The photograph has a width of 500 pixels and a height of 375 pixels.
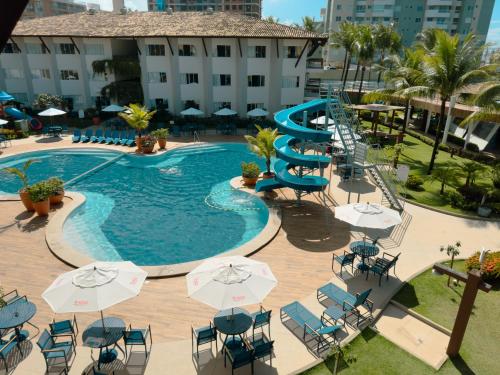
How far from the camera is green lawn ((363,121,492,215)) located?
21.5 m

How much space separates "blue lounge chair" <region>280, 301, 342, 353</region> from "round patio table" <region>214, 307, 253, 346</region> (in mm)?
1517

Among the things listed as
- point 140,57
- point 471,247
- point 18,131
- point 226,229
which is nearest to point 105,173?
point 226,229

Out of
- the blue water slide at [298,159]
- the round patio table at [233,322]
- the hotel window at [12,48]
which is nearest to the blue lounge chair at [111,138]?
the blue water slide at [298,159]

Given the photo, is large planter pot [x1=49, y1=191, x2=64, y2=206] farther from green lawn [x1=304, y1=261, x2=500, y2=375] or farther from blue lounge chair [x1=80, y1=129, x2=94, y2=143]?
green lawn [x1=304, y1=261, x2=500, y2=375]

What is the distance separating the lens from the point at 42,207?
1905cm

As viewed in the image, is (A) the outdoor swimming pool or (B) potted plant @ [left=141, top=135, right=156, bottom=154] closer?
(A) the outdoor swimming pool

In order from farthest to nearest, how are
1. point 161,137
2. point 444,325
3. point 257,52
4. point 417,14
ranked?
point 417,14, point 257,52, point 161,137, point 444,325

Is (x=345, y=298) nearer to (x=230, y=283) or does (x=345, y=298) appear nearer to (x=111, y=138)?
(x=230, y=283)

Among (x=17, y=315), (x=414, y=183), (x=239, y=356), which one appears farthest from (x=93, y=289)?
(x=414, y=183)

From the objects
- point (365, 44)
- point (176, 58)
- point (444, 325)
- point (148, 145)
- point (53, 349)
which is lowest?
point (444, 325)

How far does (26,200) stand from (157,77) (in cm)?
2609

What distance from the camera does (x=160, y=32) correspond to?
3931 centimetres

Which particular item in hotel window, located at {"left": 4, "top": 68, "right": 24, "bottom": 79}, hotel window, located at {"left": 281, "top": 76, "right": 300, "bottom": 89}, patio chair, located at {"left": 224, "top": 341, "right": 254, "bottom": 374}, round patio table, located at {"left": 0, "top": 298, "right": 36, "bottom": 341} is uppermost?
hotel window, located at {"left": 4, "top": 68, "right": 24, "bottom": 79}

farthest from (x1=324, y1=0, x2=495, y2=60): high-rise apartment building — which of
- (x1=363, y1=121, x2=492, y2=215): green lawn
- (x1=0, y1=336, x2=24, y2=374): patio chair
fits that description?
(x1=0, y1=336, x2=24, y2=374): patio chair
